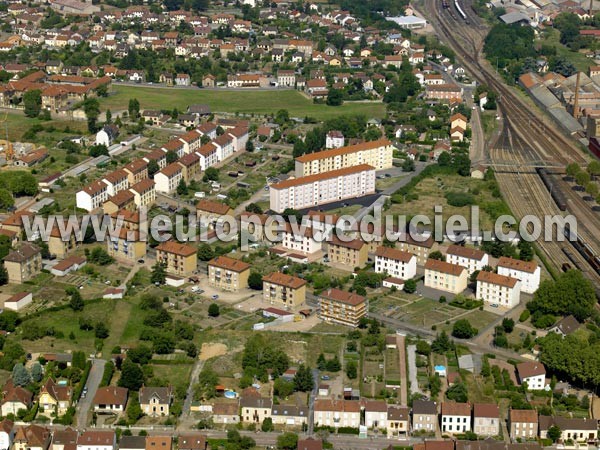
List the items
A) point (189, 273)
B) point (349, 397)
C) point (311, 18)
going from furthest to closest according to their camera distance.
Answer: point (311, 18), point (189, 273), point (349, 397)

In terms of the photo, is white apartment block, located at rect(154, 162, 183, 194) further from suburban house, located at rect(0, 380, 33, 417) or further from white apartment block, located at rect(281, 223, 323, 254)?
suburban house, located at rect(0, 380, 33, 417)

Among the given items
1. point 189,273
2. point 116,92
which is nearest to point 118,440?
point 189,273

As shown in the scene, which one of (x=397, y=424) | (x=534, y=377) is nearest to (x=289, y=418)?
(x=397, y=424)

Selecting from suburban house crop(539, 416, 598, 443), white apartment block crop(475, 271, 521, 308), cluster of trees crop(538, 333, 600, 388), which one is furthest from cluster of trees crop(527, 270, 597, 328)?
suburban house crop(539, 416, 598, 443)

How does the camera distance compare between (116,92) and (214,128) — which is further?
(116,92)

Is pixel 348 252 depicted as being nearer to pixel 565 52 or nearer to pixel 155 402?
pixel 155 402

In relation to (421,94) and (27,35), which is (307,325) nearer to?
(421,94)
